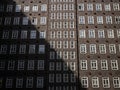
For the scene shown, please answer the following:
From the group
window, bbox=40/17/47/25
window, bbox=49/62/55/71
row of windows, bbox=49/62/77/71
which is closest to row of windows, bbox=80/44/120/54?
→ row of windows, bbox=49/62/77/71

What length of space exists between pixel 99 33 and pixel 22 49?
21.1 meters

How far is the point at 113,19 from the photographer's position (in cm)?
6731

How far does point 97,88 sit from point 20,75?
1954 cm

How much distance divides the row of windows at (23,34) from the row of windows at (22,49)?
2.62 metres

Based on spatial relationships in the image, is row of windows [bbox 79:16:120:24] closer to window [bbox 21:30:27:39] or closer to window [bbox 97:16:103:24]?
window [bbox 97:16:103:24]

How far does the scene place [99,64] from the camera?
62312 mm

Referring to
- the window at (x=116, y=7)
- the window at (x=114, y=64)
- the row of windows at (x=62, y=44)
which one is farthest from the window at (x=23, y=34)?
the window at (x=116, y=7)

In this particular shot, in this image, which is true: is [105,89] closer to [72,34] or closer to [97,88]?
[97,88]

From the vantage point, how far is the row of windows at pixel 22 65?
62.6 m

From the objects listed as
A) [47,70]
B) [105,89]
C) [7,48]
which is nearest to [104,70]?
[105,89]

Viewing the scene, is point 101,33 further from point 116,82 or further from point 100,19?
point 116,82

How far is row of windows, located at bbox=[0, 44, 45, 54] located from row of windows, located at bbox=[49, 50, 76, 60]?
272 cm

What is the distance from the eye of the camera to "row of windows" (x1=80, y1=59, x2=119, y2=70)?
2437 inches

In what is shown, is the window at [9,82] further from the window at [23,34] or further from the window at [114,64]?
the window at [114,64]
